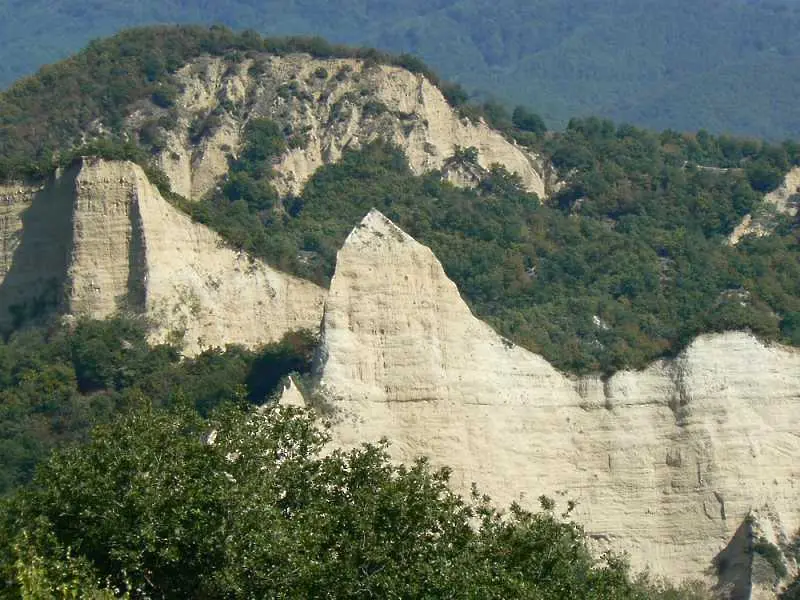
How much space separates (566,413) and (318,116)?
37932 millimetres

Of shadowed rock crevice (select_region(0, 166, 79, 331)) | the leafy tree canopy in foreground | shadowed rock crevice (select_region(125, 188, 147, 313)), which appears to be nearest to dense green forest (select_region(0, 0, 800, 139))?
shadowed rock crevice (select_region(0, 166, 79, 331))

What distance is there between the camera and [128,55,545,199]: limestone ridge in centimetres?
8362

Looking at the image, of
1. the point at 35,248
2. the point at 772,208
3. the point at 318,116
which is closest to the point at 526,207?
the point at 772,208

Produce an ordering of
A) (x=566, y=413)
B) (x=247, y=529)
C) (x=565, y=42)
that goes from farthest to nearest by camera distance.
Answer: (x=565, y=42)
(x=566, y=413)
(x=247, y=529)

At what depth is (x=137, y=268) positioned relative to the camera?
Result: 5956cm

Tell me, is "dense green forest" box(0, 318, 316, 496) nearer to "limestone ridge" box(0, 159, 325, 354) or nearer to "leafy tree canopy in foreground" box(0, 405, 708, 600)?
"limestone ridge" box(0, 159, 325, 354)

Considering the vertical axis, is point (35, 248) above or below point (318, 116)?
below

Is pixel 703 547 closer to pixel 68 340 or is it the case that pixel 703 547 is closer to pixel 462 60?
pixel 68 340

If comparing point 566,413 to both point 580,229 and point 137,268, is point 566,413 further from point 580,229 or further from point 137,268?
point 580,229

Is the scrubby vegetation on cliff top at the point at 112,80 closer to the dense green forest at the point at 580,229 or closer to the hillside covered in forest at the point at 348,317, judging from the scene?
the hillside covered in forest at the point at 348,317

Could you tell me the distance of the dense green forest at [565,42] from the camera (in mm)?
155125

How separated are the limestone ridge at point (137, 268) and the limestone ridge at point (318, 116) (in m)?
20.5

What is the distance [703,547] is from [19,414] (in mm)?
16174

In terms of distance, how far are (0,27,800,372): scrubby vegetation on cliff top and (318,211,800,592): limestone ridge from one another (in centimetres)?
696
